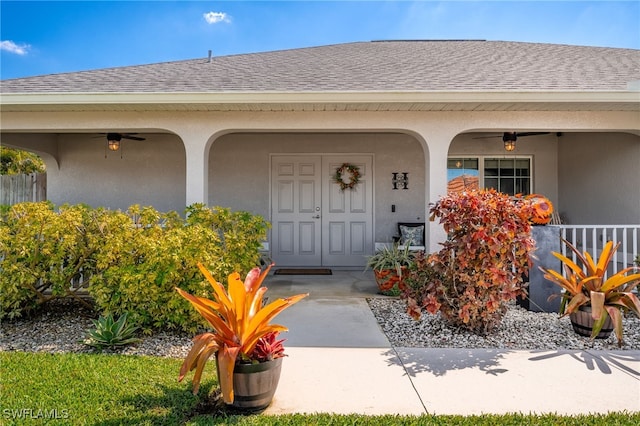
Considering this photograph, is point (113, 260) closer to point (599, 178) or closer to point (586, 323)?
point (586, 323)

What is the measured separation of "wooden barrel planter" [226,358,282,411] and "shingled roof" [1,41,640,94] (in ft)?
12.1

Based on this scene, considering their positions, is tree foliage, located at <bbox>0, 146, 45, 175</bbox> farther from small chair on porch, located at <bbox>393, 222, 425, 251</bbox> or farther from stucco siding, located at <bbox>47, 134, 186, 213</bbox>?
small chair on porch, located at <bbox>393, 222, 425, 251</bbox>

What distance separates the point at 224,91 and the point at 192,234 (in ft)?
6.86

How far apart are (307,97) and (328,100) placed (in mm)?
275

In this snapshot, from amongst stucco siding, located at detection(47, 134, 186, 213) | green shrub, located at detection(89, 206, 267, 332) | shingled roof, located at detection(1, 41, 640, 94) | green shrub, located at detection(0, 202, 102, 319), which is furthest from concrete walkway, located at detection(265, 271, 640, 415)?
stucco siding, located at detection(47, 134, 186, 213)

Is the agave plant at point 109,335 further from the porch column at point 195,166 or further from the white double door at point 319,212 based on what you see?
the white double door at point 319,212

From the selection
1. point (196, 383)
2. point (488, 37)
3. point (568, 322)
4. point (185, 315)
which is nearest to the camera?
point (196, 383)

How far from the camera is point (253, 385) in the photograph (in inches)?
94.6

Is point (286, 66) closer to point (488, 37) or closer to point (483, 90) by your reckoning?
point (483, 90)

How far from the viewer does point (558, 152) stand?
26.2 feet

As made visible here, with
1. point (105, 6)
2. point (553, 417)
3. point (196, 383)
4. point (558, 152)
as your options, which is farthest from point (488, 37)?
point (196, 383)

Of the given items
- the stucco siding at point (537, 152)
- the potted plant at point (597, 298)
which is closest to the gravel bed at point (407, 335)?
the potted plant at point (597, 298)

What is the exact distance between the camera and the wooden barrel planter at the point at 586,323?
382cm

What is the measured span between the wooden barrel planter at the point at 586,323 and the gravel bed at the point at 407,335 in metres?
0.06
